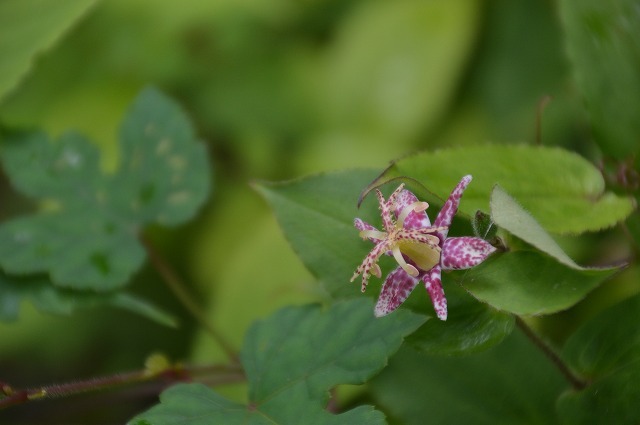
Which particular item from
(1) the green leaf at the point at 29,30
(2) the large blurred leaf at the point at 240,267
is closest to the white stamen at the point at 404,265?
(2) the large blurred leaf at the point at 240,267

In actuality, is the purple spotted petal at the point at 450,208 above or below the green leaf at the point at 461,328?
above

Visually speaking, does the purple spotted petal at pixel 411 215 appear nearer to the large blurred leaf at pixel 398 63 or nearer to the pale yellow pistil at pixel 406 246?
the pale yellow pistil at pixel 406 246

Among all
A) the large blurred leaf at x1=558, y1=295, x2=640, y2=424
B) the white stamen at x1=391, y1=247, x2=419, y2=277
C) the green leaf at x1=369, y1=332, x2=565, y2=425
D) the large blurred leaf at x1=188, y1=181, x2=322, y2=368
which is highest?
the white stamen at x1=391, y1=247, x2=419, y2=277

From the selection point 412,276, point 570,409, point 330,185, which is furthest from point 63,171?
point 570,409

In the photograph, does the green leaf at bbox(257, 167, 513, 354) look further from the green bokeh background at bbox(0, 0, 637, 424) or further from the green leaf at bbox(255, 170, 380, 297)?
the green bokeh background at bbox(0, 0, 637, 424)

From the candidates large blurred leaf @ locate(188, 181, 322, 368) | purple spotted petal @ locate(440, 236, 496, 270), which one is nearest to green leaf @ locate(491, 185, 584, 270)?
purple spotted petal @ locate(440, 236, 496, 270)

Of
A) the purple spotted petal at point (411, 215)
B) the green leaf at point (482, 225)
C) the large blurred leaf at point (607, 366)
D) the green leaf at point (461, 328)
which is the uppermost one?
the purple spotted petal at point (411, 215)
